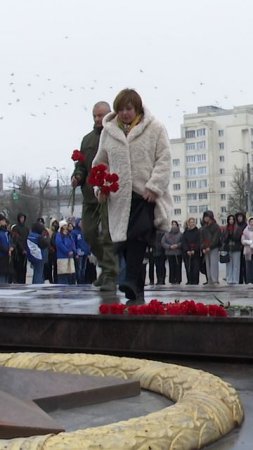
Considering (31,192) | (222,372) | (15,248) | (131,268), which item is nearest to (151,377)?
(222,372)

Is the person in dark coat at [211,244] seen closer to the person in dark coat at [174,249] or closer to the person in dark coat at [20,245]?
the person in dark coat at [174,249]

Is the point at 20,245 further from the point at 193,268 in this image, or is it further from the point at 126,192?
the point at 126,192

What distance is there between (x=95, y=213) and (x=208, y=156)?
106 meters

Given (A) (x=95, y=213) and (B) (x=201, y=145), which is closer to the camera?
(A) (x=95, y=213)

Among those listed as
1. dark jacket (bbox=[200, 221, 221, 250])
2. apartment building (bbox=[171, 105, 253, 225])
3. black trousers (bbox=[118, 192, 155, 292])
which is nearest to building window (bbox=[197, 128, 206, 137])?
apartment building (bbox=[171, 105, 253, 225])

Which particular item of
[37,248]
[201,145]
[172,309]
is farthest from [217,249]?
[201,145]

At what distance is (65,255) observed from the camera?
48.4ft

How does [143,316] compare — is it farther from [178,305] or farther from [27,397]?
[27,397]

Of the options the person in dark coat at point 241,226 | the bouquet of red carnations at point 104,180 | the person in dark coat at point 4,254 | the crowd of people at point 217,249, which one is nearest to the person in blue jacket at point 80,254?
the crowd of people at point 217,249

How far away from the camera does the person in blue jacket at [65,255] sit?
1474 cm

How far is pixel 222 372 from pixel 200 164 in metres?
111

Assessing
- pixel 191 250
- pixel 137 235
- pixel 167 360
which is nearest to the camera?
pixel 167 360

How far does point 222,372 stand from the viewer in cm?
460

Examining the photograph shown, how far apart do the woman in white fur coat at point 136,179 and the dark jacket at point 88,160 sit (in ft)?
4.25
